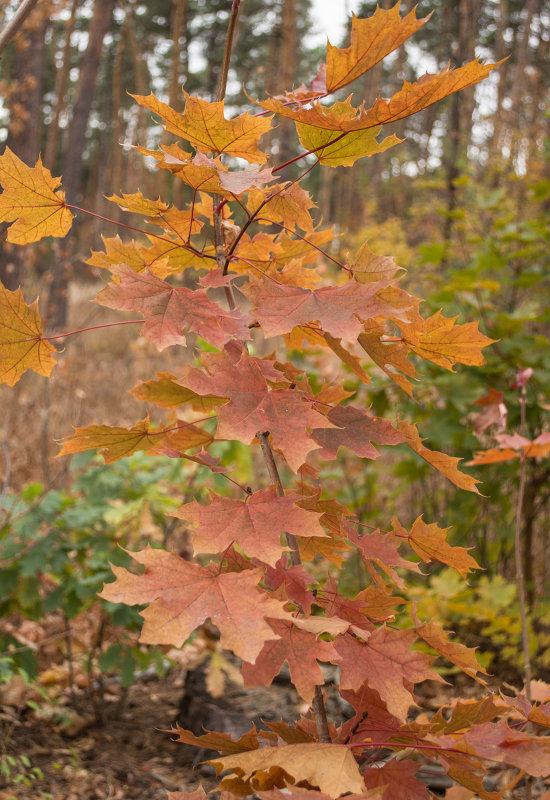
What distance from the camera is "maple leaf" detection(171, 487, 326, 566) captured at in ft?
2.65

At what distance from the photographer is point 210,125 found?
2.98 feet

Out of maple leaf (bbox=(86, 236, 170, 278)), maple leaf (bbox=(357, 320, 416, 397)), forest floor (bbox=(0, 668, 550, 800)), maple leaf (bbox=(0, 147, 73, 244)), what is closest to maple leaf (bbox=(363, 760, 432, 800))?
maple leaf (bbox=(357, 320, 416, 397))

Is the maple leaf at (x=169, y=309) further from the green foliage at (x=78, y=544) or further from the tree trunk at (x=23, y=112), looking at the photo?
the tree trunk at (x=23, y=112)

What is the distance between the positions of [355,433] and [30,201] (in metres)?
0.61

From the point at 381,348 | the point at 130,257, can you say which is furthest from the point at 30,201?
the point at 381,348

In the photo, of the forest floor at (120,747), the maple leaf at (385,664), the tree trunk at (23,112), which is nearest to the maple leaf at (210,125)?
the maple leaf at (385,664)

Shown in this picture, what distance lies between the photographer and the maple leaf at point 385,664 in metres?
→ 0.89

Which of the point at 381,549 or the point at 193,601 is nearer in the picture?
the point at 193,601

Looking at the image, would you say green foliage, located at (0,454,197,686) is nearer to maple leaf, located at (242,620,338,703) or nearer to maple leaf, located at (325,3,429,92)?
maple leaf, located at (242,620,338,703)

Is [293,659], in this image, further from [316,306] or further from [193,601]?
[316,306]

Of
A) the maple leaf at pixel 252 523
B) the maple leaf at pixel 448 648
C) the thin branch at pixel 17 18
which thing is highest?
the thin branch at pixel 17 18

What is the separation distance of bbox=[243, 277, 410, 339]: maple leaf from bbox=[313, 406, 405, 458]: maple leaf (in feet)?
0.58

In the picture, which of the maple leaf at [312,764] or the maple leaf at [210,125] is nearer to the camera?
the maple leaf at [312,764]

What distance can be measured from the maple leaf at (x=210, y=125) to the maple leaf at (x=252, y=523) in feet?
1.63
